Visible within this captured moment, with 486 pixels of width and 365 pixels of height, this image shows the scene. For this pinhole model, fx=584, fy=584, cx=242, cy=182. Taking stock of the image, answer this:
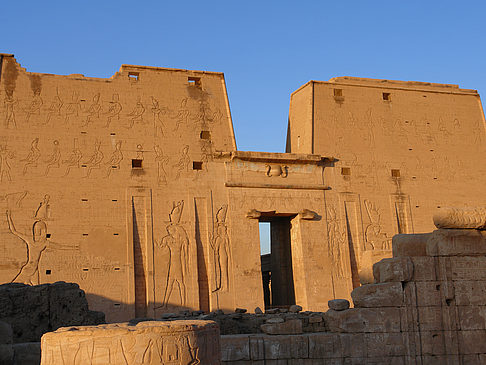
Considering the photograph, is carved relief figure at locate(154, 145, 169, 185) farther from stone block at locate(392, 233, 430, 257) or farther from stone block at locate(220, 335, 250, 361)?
stone block at locate(392, 233, 430, 257)

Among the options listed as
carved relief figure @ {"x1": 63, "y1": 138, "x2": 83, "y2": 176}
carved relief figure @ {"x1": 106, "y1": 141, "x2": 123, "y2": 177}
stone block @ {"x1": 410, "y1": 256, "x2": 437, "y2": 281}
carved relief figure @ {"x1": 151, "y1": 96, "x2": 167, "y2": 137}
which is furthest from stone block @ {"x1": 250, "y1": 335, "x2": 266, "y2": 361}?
carved relief figure @ {"x1": 151, "y1": 96, "x2": 167, "y2": 137}

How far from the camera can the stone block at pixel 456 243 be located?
10.3 metres

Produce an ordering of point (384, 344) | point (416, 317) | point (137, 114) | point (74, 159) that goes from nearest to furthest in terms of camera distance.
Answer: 1. point (384, 344)
2. point (416, 317)
3. point (74, 159)
4. point (137, 114)

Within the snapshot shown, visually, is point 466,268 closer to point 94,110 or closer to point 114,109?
point 114,109

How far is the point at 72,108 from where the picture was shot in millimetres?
16766

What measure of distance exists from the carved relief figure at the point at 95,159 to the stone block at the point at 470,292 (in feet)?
33.5

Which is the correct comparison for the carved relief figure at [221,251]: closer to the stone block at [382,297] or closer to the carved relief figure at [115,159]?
the carved relief figure at [115,159]

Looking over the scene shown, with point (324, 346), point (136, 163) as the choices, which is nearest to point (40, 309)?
point (324, 346)

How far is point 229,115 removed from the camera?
18172mm

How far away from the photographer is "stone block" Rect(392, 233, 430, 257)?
34.5 feet

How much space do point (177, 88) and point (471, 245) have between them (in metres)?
10.6

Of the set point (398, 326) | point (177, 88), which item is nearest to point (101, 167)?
point (177, 88)

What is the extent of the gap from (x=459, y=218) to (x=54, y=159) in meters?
10.8

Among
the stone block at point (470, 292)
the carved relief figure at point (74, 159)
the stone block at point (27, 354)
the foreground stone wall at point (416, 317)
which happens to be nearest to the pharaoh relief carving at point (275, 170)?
the carved relief figure at point (74, 159)
